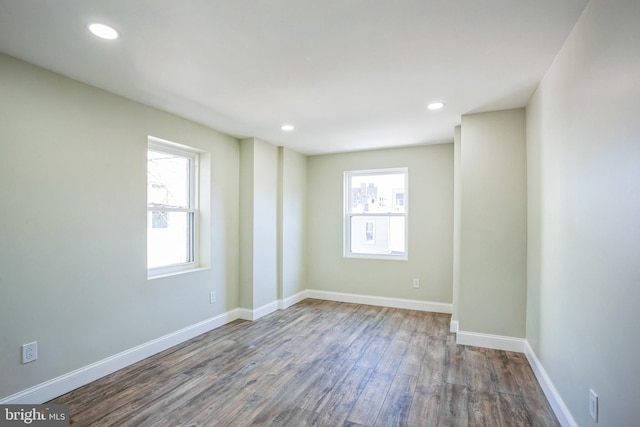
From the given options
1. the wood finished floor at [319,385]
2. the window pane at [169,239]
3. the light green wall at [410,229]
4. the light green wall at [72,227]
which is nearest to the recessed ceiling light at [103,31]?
the light green wall at [72,227]

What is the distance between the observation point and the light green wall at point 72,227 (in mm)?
2195

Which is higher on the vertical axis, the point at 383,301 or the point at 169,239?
the point at 169,239

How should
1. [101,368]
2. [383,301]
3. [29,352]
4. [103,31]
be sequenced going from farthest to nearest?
1. [383,301]
2. [101,368]
3. [29,352]
4. [103,31]

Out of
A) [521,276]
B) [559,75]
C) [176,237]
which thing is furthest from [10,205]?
[521,276]

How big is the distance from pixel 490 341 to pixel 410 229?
192cm

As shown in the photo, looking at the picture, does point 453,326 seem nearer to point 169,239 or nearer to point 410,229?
point 410,229

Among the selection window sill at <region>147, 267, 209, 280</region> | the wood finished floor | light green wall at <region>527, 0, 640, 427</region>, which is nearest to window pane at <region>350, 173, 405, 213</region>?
the wood finished floor

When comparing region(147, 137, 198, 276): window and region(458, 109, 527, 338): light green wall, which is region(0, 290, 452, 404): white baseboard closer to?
region(147, 137, 198, 276): window

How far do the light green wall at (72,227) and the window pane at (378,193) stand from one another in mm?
2856

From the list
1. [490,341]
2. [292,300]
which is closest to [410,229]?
[490,341]

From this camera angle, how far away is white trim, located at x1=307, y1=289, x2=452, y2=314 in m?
4.62

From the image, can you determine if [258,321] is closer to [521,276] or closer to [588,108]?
[521,276]

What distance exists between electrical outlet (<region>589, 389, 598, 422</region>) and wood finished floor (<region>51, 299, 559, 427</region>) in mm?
550

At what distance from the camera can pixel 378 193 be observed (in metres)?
5.15
